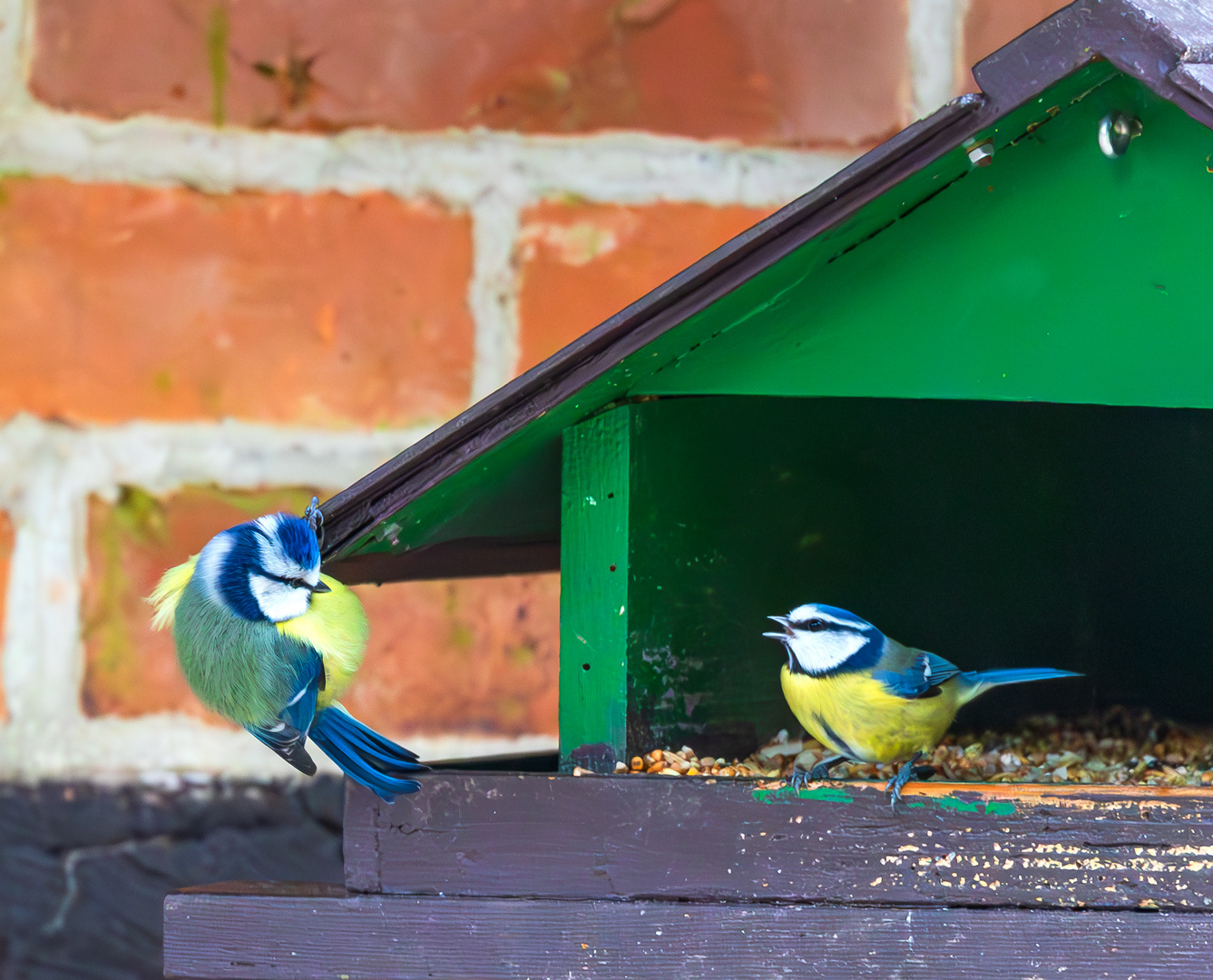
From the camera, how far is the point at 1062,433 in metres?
1.08

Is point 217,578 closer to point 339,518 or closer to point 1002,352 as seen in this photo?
point 339,518

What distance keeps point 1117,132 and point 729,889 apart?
1.49 feet

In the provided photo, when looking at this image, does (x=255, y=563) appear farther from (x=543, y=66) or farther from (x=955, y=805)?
(x=543, y=66)

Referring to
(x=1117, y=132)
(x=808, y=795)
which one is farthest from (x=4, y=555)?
(x=1117, y=132)

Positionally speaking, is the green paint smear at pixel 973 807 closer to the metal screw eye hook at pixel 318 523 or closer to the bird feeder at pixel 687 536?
the bird feeder at pixel 687 536

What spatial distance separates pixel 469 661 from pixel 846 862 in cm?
68

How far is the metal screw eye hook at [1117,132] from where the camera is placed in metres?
0.63

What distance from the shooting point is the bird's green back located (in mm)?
737

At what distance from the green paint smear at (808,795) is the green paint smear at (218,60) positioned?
0.98 m

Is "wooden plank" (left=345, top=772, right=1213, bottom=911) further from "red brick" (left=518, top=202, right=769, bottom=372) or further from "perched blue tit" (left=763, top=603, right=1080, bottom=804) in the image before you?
"red brick" (left=518, top=202, right=769, bottom=372)

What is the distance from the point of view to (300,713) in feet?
2.44

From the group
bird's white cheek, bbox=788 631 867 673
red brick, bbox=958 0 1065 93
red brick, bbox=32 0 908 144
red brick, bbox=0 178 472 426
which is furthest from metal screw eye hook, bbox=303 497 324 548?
red brick, bbox=958 0 1065 93

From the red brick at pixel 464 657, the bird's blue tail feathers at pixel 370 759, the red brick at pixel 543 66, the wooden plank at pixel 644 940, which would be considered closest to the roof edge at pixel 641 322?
the bird's blue tail feathers at pixel 370 759

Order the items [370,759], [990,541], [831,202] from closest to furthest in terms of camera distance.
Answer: [831,202]
[370,759]
[990,541]
